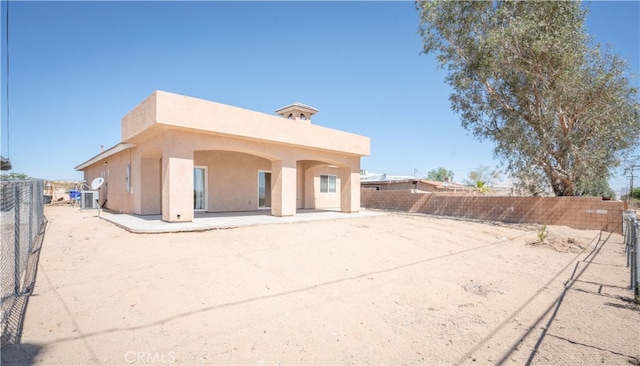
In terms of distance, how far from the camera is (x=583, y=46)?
41.7 ft

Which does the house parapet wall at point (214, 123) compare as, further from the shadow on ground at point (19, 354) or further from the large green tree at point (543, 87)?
the large green tree at point (543, 87)

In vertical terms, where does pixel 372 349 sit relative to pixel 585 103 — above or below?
below

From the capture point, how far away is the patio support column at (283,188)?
40.2 feet

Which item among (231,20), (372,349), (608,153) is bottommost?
(372,349)

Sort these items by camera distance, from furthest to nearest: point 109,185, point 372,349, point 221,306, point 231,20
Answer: point 109,185 < point 231,20 < point 221,306 < point 372,349

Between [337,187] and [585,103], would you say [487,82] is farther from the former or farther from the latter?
[337,187]

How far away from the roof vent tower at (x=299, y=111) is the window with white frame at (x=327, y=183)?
12.1 feet

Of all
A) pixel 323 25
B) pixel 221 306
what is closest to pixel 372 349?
pixel 221 306

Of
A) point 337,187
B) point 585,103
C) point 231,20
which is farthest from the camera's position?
point 337,187

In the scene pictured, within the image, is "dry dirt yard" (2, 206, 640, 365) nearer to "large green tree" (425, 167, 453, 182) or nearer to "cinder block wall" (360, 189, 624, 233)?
"cinder block wall" (360, 189, 624, 233)

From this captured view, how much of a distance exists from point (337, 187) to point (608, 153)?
43.5 ft

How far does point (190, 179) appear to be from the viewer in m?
9.62

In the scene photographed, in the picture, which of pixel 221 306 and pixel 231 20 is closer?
pixel 221 306
